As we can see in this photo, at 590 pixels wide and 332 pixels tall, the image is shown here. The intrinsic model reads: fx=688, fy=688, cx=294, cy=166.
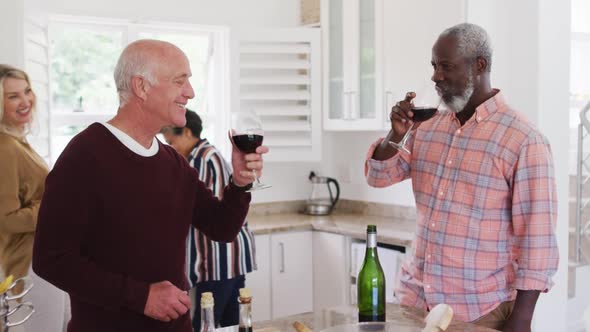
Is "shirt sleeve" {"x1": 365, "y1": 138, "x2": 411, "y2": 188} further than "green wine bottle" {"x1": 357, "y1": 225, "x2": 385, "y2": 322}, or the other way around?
"shirt sleeve" {"x1": 365, "y1": 138, "x2": 411, "y2": 188}

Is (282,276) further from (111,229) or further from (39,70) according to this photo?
(111,229)

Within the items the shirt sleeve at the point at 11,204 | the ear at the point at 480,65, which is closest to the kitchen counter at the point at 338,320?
the ear at the point at 480,65

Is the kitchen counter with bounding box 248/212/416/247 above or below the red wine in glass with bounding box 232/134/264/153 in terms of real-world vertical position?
below

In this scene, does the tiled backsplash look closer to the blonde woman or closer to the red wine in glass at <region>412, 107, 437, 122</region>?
the blonde woman

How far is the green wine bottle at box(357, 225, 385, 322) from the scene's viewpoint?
168cm

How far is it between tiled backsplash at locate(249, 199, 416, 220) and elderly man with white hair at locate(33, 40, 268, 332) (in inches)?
103

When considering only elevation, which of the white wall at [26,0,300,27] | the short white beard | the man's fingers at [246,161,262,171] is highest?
the white wall at [26,0,300,27]

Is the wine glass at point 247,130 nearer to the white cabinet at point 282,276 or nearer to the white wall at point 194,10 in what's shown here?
the white cabinet at point 282,276

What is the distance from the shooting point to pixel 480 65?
7.14 ft

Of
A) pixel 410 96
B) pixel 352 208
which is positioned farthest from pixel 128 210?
pixel 352 208

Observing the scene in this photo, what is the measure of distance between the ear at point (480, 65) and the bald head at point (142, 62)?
37.5 inches

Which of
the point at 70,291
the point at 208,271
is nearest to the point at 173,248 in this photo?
the point at 70,291

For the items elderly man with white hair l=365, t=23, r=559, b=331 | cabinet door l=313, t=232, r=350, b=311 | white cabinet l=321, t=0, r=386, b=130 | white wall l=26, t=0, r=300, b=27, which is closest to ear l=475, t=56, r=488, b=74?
elderly man with white hair l=365, t=23, r=559, b=331

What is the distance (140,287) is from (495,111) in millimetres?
1244
